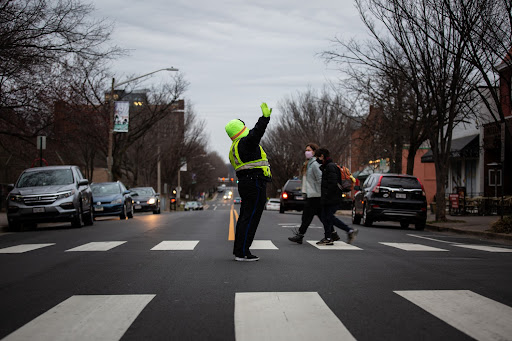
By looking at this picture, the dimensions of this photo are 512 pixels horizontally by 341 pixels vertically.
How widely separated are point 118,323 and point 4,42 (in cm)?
1230

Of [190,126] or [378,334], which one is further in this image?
[190,126]

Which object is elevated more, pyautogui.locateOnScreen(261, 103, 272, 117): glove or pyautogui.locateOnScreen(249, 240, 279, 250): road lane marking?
pyautogui.locateOnScreen(261, 103, 272, 117): glove

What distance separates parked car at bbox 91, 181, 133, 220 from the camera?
24.6 metres

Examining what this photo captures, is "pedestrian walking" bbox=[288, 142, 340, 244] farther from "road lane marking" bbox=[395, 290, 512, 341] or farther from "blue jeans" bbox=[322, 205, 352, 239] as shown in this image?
"road lane marking" bbox=[395, 290, 512, 341]

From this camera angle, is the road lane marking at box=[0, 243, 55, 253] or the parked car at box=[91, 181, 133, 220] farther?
the parked car at box=[91, 181, 133, 220]

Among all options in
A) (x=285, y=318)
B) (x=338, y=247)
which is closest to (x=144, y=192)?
(x=338, y=247)

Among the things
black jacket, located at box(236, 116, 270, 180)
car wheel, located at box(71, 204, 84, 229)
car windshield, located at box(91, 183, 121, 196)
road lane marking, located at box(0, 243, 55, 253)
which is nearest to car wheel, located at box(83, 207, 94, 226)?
car wheel, located at box(71, 204, 84, 229)

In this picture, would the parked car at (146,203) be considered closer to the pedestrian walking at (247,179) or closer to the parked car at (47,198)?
the parked car at (47,198)

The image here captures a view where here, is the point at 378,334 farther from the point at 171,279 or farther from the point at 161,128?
the point at 161,128

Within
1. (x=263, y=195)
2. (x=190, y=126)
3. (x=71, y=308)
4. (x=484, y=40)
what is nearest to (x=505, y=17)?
(x=484, y=40)

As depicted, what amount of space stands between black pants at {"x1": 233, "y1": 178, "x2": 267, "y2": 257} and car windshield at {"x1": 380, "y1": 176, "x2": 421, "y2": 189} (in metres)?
11.2

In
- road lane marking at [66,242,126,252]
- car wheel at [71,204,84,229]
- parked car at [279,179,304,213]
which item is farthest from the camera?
parked car at [279,179,304,213]

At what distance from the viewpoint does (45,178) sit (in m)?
17.9

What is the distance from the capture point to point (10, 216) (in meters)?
16.7
